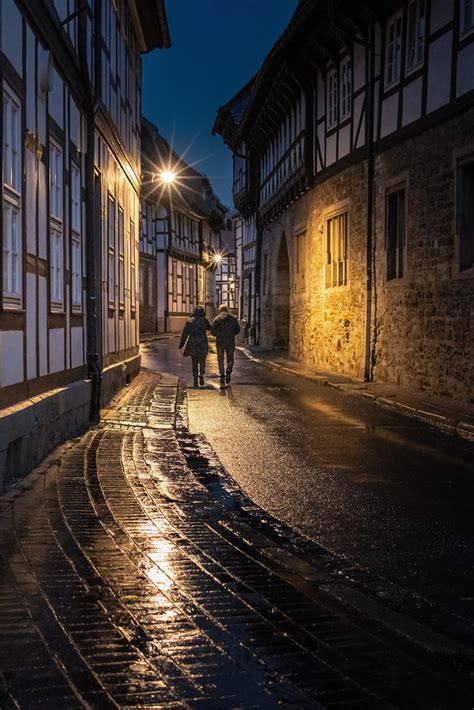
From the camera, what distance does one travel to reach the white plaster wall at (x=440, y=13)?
14.8 m

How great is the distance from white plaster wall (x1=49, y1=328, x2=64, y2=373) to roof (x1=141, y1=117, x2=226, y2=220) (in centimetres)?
3257

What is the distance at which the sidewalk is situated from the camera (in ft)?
39.6

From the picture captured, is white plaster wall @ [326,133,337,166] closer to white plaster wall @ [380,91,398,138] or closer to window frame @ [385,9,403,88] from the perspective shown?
white plaster wall @ [380,91,398,138]

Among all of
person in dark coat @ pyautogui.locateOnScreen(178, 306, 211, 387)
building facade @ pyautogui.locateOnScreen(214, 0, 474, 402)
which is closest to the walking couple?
person in dark coat @ pyautogui.locateOnScreen(178, 306, 211, 387)

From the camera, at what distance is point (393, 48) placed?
58.2ft

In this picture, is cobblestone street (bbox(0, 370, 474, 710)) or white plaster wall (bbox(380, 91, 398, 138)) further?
white plaster wall (bbox(380, 91, 398, 138))

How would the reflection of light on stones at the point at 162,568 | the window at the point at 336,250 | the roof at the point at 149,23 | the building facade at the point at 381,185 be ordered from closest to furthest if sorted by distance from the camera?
the reflection of light on stones at the point at 162,568
the building facade at the point at 381,185
the roof at the point at 149,23
the window at the point at 336,250

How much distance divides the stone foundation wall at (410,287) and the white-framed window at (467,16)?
1.37m

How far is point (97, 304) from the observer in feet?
43.4

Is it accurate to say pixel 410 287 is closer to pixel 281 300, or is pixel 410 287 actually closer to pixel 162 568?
pixel 162 568

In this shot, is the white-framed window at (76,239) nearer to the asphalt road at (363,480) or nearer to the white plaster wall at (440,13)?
the asphalt road at (363,480)

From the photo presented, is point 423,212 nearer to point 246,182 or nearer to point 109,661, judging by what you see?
→ point 109,661

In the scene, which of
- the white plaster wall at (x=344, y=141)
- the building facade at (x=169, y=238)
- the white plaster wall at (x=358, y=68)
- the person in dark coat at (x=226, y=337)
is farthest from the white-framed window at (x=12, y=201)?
the building facade at (x=169, y=238)

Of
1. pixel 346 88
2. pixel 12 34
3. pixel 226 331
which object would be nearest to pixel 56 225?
pixel 12 34
